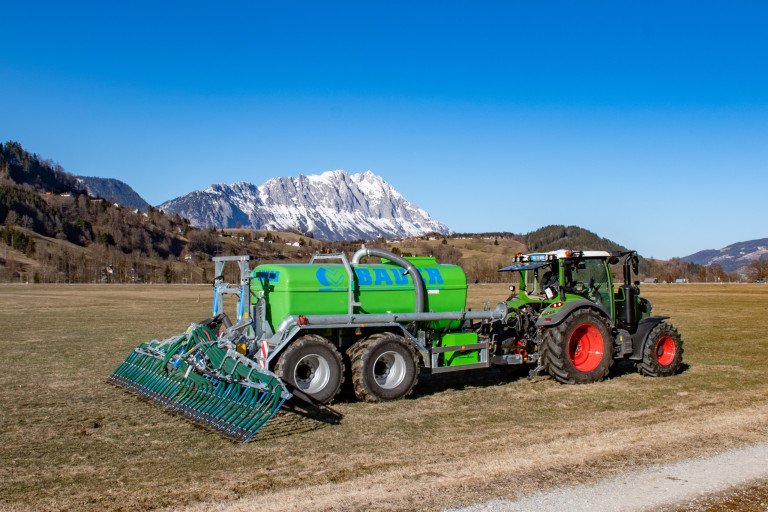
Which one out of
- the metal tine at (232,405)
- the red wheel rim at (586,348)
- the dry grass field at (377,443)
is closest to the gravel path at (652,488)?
the dry grass field at (377,443)

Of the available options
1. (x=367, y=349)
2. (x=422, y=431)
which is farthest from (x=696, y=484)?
(x=367, y=349)

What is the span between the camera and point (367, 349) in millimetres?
10836

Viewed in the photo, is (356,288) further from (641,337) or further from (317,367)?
(641,337)

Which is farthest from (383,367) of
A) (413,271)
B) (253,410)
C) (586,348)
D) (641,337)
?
(641,337)

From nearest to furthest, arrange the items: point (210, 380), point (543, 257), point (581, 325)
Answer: point (210, 380) → point (581, 325) → point (543, 257)

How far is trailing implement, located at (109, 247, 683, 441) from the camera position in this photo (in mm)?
10141

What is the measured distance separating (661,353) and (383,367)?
20.8 feet

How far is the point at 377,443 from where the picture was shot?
335 inches

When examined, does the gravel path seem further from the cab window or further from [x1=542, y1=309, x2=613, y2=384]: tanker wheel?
the cab window

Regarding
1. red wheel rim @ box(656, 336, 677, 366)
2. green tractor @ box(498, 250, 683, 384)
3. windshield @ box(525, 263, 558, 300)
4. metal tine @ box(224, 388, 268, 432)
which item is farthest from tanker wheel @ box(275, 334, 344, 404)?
red wheel rim @ box(656, 336, 677, 366)

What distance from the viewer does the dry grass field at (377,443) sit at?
660 cm

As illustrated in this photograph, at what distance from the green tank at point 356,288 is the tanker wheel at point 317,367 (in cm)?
66

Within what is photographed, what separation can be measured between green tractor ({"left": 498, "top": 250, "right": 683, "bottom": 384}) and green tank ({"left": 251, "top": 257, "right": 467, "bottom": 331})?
1.58m

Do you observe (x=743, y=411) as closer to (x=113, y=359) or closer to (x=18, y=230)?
(x=113, y=359)
